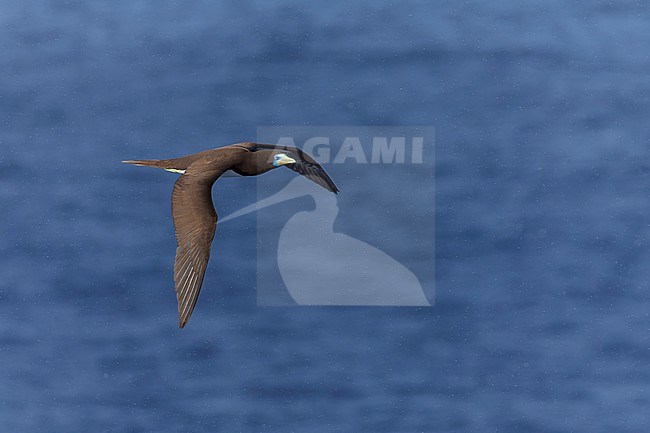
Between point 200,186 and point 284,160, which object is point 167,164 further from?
point 284,160

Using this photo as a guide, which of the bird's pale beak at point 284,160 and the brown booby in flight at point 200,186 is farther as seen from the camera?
the bird's pale beak at point 284,160

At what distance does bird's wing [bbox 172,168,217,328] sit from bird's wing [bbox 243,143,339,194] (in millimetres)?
1829

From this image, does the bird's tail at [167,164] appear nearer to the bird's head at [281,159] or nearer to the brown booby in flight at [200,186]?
the brown booby in flight at [200,186]

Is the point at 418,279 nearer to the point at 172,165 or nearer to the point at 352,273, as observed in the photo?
the point at 352,273

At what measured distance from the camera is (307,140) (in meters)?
21.1

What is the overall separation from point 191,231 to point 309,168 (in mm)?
2739

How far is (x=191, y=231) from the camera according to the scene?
1633cm

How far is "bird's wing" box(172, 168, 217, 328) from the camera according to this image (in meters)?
15.7

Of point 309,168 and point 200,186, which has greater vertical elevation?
point 309,168

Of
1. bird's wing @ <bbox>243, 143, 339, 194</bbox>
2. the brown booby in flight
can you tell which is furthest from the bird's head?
bird's wing @ <bbox>243, 143, 339, 194</bbox>

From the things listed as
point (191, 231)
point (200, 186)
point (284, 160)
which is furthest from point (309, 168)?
point (191, 231)

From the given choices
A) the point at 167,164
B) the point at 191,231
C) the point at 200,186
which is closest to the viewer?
the point at 191,231

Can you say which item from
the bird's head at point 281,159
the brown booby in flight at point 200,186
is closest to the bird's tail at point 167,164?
the brown booby in flight at point 200,186

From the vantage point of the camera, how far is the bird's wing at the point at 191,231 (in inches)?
620
